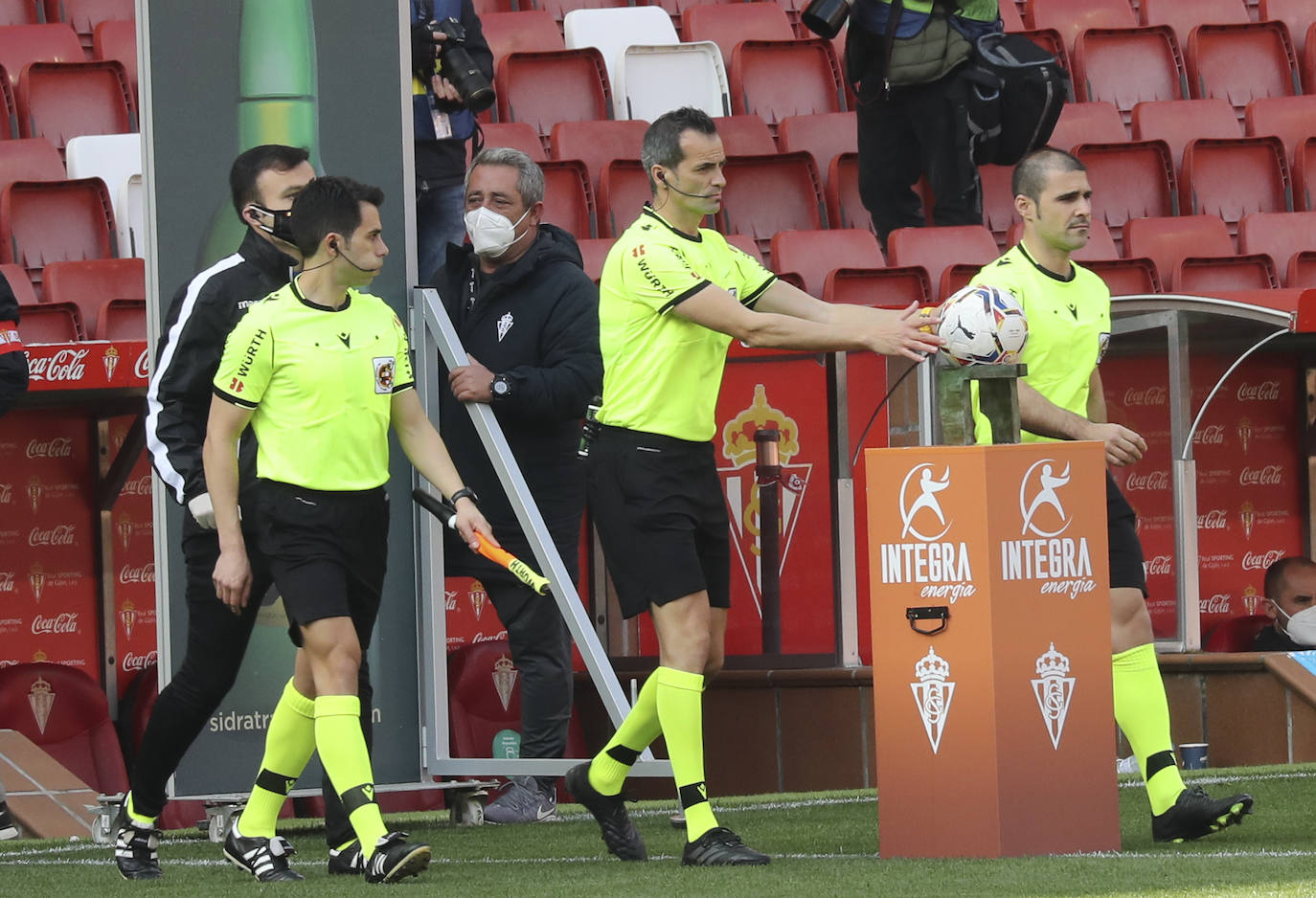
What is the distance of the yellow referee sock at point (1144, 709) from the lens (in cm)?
571

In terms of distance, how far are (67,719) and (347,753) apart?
14.0ft

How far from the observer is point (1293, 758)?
8359 millimetres

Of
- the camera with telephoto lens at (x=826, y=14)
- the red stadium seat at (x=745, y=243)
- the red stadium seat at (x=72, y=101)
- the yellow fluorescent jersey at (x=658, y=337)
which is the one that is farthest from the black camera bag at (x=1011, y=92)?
the red stadium seat at (x=72, y=101)

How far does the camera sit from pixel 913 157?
32.8 feet

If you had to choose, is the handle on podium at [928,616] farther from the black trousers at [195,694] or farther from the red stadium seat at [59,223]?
the red stadium seat at [59,223]

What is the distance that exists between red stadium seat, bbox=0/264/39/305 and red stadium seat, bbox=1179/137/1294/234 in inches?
225

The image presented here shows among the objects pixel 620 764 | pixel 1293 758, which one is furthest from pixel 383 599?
pixel 1293 758

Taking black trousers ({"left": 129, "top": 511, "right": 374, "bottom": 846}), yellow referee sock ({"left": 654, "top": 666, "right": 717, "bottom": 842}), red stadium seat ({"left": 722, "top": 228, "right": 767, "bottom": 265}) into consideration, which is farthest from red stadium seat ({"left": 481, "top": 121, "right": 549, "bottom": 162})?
yellow referee sock ({"left": 654, "top": 666, "right": 717, "bottom": 842})

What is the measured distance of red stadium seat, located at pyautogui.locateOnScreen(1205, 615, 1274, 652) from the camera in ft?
31.2

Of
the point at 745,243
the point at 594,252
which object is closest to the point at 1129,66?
the point at 745,243

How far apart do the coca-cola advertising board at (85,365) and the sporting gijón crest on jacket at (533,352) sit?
166 centimetres

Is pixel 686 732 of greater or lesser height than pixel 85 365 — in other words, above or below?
below

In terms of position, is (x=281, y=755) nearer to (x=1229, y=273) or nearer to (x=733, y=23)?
(x=1229, y=273)

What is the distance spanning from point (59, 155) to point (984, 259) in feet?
15.2
